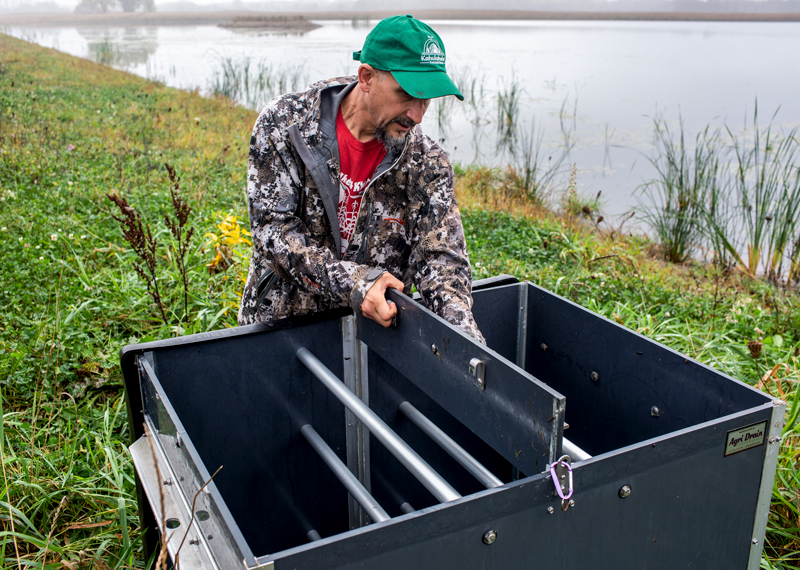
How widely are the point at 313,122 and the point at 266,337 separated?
2.14 ft

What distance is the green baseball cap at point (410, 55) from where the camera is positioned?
5.61ft

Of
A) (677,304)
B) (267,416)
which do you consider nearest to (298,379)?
(267,416)

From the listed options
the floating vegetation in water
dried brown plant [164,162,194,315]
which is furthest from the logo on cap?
the floating vegetation in water

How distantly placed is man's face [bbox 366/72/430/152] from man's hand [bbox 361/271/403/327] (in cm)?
45

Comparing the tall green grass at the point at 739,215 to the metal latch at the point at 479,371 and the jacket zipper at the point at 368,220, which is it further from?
the metal latch at the point at 479,371

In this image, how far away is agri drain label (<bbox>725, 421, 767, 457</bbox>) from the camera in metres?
1.34

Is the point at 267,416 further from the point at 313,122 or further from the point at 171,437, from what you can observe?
the point at 313,122

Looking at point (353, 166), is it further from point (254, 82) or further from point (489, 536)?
point (254, 82)

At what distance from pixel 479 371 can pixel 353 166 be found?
88 centimetres

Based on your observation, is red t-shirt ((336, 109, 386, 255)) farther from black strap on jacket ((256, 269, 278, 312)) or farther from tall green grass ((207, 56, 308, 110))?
tall green grass ((207, 56, 308, 110))

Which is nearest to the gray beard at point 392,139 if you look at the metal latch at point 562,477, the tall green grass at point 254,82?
the metal latch at point 562,477

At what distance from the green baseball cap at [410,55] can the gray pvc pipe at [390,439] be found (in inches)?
31.5

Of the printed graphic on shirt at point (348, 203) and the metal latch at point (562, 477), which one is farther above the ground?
the printed graphic on shirt at point (348, 203)

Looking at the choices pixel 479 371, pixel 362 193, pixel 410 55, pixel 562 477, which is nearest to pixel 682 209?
pixel 362 193
